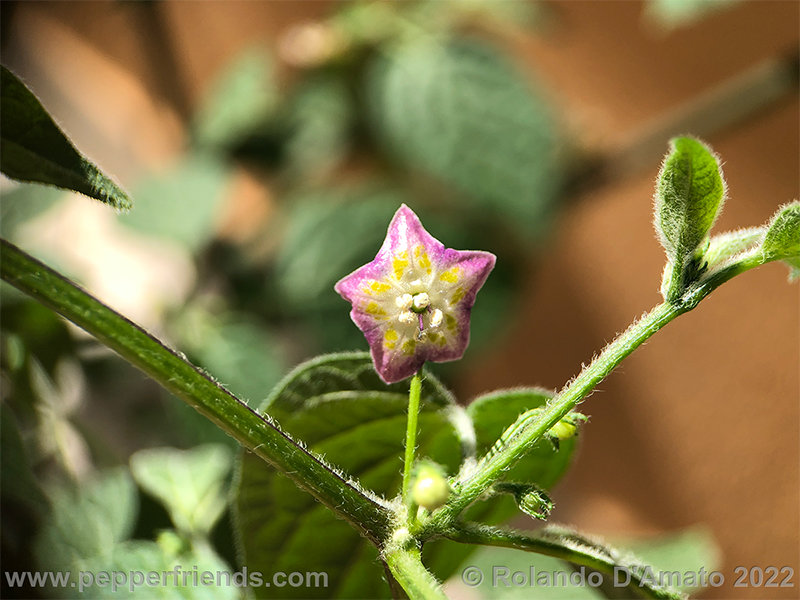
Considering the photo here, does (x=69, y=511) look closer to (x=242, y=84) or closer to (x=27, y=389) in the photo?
(x=27, y=389)

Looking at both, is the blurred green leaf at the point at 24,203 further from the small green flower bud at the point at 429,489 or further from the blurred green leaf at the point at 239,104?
the small green flower bud at the point at 429,489

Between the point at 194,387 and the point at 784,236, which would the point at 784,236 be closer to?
the point at 784,236

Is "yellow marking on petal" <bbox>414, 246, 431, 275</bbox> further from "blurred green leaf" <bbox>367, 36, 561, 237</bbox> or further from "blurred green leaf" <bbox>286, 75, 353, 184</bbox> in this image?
"blurred green leaf" <bbox>286, 75, 353, 184</bbox>

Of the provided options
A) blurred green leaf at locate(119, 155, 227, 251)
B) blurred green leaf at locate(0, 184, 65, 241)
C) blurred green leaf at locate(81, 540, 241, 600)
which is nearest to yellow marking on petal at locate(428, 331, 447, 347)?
blurred green leaf at locate(81, 540, 241, 600)

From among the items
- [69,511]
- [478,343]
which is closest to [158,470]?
[69,511]

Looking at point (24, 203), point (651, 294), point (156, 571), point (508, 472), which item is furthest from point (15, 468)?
point (651, 294)

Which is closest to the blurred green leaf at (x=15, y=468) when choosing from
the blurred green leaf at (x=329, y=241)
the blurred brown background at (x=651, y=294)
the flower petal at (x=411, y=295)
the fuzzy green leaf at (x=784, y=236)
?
the flower petal at (x=411, y=295)
